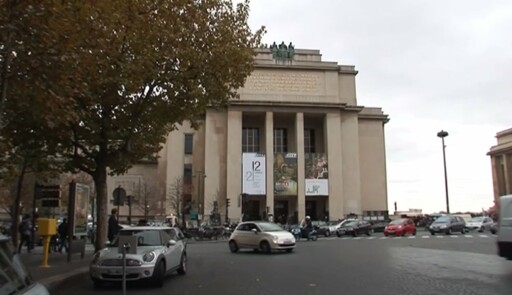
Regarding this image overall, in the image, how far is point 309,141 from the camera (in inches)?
3059

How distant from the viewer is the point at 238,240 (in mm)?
25938

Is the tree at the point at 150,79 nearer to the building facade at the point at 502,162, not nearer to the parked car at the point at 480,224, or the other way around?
the parked car at the point at 480,224

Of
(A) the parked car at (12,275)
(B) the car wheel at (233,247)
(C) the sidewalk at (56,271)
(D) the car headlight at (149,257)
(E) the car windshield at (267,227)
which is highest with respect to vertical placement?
(E) the car windshield at (267,227)

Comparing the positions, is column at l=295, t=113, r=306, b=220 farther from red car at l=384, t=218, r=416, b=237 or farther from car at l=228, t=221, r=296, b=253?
car at l=228, t=221, r=296, b=253

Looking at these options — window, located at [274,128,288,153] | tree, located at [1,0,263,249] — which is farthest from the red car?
window, located at [274,128,288,153]

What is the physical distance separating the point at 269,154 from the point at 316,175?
697 centimetres

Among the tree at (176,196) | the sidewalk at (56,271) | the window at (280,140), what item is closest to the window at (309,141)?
the window at (280,140)

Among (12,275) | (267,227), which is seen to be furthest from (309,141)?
(12,275)

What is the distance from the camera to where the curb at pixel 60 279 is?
12.6 metres

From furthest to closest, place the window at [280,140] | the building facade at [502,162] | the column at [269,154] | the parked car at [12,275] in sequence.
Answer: the building facade at [502,162], the window at [280,140], the column at [269,154], the parked car at [12,275]

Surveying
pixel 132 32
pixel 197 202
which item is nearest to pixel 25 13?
pixel 132 32

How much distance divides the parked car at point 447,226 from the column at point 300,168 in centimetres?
2641

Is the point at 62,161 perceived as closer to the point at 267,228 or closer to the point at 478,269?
the point at 267,228

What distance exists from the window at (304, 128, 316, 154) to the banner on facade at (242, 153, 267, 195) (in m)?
9.17
